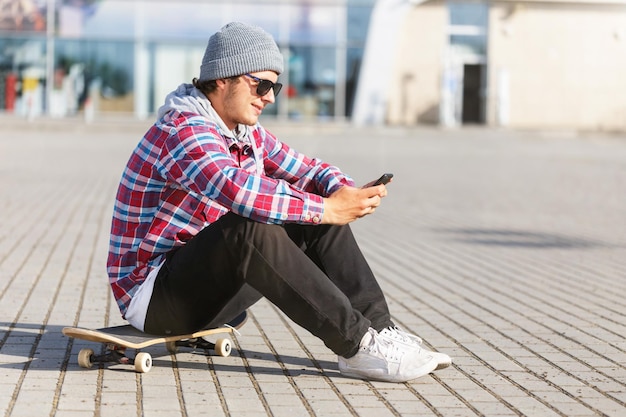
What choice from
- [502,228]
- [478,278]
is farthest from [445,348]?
[502,228]

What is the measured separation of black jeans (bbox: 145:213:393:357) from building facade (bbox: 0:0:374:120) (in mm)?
33754

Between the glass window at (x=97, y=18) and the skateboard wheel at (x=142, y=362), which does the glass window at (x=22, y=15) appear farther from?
the skateboard wheel at (x=142, y=362)

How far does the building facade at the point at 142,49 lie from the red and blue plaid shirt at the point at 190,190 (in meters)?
33.5

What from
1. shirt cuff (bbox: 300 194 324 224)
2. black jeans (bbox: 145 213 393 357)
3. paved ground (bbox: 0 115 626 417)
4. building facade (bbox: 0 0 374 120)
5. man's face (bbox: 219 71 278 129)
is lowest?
paved ground (bbox: 0 115 626 417)

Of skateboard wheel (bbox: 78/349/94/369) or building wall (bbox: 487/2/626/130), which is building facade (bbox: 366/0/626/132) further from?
skateboard wheel (bbox: 78/349/94/369)

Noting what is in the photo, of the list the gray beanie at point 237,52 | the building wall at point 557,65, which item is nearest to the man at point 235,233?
the gray beanie at point 237,52

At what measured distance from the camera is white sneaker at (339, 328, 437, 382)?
4.06 metres

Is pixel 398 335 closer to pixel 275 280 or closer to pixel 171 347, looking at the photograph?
pixel 275 280

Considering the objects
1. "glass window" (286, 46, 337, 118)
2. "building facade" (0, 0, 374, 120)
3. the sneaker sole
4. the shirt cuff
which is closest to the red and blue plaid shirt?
the shirt cuff

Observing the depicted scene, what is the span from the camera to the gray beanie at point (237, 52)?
403cm

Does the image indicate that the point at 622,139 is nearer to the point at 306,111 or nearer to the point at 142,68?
the point at 306,111

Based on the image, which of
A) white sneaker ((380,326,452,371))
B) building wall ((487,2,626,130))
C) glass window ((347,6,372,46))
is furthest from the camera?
building wall ((487,2,626,130))

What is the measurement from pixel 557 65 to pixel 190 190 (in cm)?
3590

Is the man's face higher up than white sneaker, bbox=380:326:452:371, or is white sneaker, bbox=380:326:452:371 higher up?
Result: the man's face
